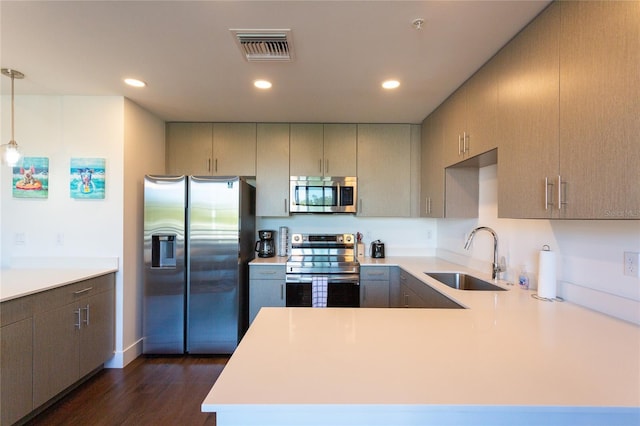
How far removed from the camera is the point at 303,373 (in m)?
0.84

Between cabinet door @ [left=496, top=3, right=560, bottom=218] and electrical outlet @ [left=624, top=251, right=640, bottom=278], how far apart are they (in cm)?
39

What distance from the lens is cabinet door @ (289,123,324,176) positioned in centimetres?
318

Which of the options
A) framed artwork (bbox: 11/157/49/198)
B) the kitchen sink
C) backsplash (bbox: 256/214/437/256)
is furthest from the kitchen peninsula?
framed artwork (bbox: 11/157/49/198)

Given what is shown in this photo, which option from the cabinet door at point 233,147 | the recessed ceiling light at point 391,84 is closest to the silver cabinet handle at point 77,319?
the cabinet door at point 233,147

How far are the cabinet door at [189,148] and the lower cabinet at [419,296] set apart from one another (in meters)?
2.33

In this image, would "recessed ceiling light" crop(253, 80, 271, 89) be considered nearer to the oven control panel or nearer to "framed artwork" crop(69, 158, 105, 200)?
"framed artwork" crop(69, 158, 105, 200)

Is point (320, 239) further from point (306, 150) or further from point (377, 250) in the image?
point (306, 150)

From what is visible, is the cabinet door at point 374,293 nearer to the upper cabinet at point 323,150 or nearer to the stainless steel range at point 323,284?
the stainless steel range at point 323,284

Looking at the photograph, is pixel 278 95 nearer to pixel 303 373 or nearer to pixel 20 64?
pixel 20 64

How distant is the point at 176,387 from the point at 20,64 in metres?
2.54

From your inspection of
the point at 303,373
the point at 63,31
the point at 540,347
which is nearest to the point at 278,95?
the point at 63,31

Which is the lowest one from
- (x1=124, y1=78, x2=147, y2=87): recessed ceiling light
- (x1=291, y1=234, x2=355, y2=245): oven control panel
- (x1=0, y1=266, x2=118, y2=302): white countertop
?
(x1=0, y1=266, x2=118, y2=302): white countertop

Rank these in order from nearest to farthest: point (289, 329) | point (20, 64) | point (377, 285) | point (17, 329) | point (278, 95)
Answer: point (289, 329) → point (17, 329) → point (20, 64) → point (278, 95) → point (377, 285)

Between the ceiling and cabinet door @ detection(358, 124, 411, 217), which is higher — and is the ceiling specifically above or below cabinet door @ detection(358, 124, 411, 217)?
above
